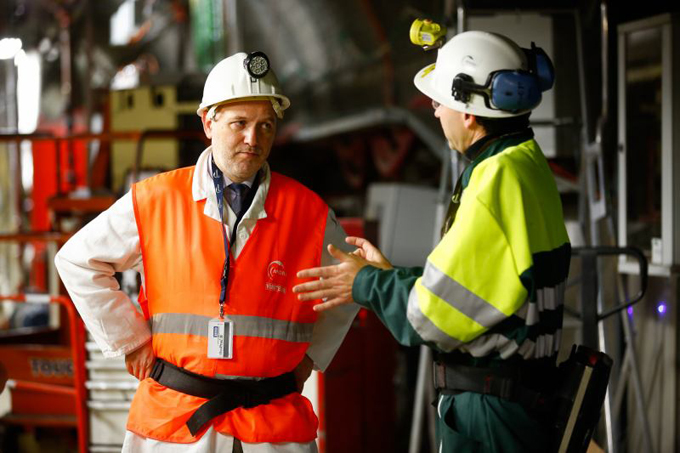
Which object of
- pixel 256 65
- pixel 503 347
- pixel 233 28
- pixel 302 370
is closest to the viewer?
pixel 503 347

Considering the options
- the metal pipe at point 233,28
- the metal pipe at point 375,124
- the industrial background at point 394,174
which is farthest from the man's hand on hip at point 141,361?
the metal pipe at point 233,28

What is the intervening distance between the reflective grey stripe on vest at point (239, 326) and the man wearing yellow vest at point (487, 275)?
0.30 metres

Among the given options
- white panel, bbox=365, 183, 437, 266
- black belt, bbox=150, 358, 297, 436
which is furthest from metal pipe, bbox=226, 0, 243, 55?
black belt, bbox=150, 358, 297, 436

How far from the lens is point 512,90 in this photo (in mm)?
2393

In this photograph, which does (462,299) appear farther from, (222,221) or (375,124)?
(375,124)

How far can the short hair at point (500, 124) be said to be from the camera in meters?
2.49

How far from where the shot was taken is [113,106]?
278 inches

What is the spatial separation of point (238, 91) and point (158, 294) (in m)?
0.72

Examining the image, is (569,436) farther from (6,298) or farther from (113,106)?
(113,106)

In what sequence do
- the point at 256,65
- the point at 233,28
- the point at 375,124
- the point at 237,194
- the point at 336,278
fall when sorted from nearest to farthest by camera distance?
the point at 336,278, the point at 256,65, the point at 237,194, the point at 375,124, the point at 233,28

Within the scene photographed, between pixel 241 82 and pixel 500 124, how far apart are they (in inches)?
34.1

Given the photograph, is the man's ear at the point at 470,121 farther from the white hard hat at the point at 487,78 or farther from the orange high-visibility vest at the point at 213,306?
the orange high-visibility vest at the point at 213,306

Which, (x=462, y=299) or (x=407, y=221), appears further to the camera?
(x=407, y=221)

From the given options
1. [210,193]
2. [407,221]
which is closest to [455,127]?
[210,193]
